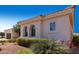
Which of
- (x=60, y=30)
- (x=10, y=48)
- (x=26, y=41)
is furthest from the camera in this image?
(x=26, y=41)

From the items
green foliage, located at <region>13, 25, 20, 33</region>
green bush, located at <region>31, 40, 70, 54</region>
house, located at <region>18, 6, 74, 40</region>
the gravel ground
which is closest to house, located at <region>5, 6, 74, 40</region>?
house, located at <region>18, 6, 74, 40</region>

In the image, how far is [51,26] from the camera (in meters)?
14.4

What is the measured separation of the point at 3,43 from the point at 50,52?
2061 mm

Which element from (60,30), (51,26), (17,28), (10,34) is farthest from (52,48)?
(10,34)

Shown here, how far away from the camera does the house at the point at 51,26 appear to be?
46.2ft

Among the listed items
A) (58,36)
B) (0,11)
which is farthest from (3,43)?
(58,36)

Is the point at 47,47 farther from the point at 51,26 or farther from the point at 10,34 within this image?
the point at 10,34

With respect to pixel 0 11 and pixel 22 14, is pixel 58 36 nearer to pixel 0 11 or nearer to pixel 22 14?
pixel 22 14

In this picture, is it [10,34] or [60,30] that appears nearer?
[60,30]

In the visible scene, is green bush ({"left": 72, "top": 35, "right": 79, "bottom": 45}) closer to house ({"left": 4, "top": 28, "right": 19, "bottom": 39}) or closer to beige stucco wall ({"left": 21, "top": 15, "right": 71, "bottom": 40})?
beige stucco wall ({"left": 21, "top": 15, "right": 71, "bottom": 40})

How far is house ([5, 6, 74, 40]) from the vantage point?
14.1 metres

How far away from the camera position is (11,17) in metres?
14.1

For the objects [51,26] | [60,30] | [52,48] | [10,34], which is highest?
[51,26]

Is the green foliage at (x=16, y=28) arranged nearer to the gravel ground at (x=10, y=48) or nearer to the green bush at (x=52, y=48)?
the gravel ground at (x=10, y=48)
